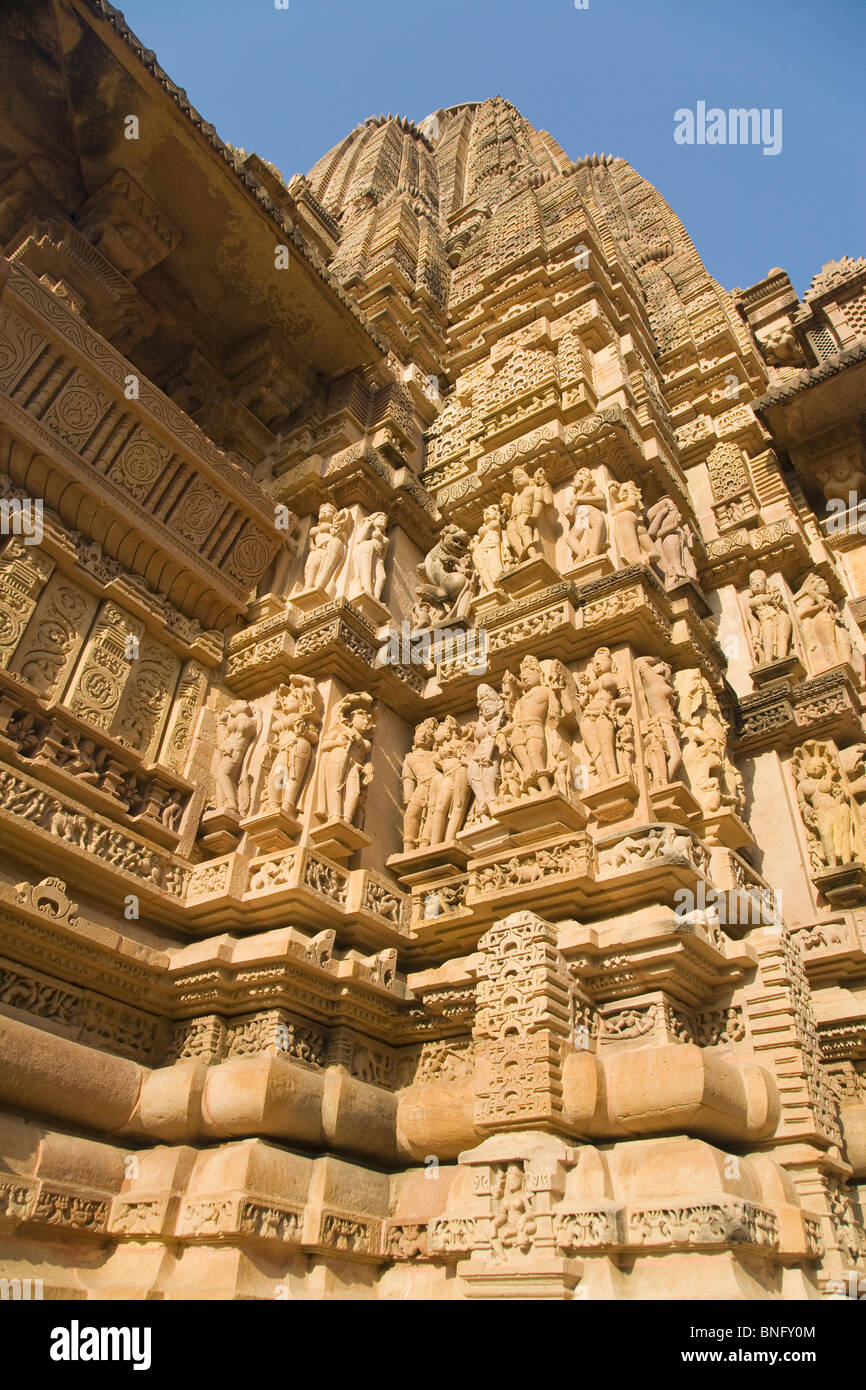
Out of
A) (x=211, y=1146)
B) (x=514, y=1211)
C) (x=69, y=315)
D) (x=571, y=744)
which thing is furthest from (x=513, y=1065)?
(x=69, y=315)

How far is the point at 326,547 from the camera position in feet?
30.7

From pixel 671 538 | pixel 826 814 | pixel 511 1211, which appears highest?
pixel 671 538

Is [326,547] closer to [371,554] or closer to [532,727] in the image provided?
[371,554]

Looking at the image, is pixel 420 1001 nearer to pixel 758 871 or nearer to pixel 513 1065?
pixel 513 1065

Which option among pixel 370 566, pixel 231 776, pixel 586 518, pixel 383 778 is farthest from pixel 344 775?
pixel 586 518

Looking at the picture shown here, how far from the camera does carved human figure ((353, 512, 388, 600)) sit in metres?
9.12

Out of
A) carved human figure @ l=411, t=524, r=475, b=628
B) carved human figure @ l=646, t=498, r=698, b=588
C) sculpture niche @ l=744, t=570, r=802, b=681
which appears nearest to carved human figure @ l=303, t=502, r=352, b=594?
carved human figure @ l=411, t=524, r=475, b=628

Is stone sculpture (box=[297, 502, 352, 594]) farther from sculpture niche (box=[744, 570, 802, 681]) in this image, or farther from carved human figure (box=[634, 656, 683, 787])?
sculpture niche (box=[744, 570, 802, 681])

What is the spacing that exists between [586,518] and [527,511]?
2.22ft

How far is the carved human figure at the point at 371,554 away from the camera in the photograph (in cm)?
912

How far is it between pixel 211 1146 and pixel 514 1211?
223 cm

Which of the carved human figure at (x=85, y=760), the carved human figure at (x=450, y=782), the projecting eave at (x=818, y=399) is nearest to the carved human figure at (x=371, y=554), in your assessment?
the carved human figure at (x=450, y=782)

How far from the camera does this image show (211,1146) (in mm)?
5859

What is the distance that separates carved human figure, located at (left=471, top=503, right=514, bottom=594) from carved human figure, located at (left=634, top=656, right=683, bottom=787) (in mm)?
2028
